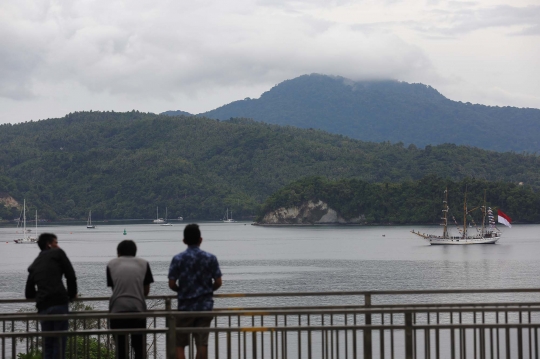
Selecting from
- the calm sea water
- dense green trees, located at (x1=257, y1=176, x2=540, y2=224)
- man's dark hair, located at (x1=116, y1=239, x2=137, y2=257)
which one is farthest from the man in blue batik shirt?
dense green trees, located at (x1=257, y1=176, x2=540, y2=224)

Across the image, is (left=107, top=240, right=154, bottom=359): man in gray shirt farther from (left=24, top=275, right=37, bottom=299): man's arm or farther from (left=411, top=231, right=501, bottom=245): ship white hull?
(left=411, top=231, right=501, bottom=245): ship white hull

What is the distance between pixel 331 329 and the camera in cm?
869

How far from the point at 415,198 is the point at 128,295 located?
180743mm

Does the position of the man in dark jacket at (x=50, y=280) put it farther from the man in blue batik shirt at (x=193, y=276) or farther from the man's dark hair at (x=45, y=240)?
the man in blue batik shirt at (x=193, y=276)

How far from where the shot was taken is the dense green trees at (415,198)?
593 ft

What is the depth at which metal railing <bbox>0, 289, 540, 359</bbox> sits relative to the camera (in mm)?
8594

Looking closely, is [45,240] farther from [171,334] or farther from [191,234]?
[171,334]

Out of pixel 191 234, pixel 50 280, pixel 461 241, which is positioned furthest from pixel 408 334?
pixel 461 241

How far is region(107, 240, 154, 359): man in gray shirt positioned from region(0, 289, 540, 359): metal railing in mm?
184

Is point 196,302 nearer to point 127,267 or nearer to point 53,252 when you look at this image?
point 127,267

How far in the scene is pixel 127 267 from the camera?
922 centimetres

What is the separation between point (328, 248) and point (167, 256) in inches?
1116

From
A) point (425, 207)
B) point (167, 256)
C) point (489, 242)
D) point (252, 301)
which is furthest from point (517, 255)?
point (425, 207)

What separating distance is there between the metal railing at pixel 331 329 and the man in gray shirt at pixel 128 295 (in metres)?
0.18
